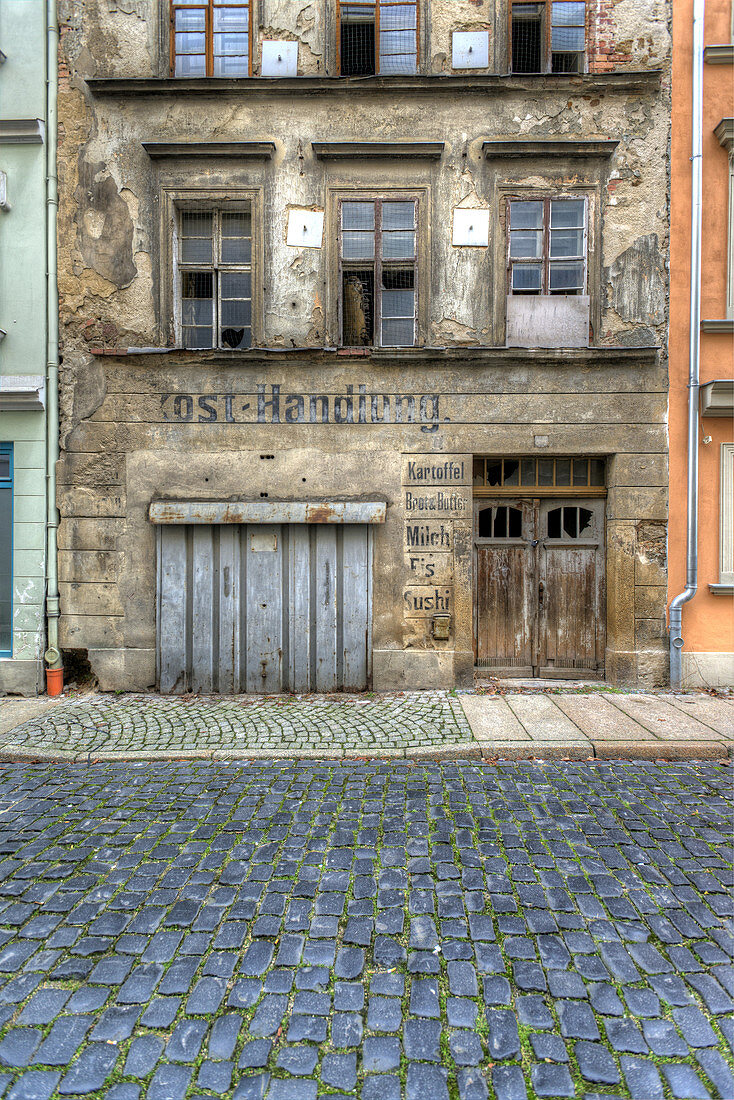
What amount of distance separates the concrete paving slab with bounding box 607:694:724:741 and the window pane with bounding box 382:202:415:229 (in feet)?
21.8

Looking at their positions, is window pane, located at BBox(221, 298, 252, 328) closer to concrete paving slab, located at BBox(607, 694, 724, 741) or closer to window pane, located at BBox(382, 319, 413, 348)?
window pane, located at BBox(382, 319, 413, 348)

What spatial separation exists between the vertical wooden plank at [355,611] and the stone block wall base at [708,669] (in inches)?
167

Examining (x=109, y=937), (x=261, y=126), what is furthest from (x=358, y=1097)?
(x=261, y=126)

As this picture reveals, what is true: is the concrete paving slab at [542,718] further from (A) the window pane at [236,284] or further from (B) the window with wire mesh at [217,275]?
(A) the window pane at [236,284]

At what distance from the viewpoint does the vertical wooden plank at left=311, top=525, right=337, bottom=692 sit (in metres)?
7.35

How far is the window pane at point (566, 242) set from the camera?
7.43 m

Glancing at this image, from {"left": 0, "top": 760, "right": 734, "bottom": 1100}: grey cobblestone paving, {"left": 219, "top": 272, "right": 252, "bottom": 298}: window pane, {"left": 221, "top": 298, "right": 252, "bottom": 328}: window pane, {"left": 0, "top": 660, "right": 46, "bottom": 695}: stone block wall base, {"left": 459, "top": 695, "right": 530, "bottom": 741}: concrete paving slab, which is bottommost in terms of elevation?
{"left": 0, "top": 760, "right": 734, "bottom": 1100}: grey cobblestone paving

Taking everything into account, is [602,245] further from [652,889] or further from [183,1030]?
[183,1030]

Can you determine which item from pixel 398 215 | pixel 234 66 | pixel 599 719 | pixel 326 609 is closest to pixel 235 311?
pixel 398 215

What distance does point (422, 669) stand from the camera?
733cm

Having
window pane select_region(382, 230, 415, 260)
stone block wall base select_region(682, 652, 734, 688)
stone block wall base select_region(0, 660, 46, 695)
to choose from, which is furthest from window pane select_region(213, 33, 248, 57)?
stone block wall base select_region(682, 652, 734, 688)

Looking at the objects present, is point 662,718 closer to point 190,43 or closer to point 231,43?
point 231,43

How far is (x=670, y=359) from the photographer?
736cm

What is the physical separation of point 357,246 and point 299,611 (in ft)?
16.2
